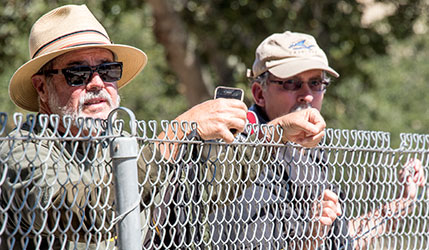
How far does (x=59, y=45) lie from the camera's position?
328 cm

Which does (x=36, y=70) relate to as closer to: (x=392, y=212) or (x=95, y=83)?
(x=95, y=83)

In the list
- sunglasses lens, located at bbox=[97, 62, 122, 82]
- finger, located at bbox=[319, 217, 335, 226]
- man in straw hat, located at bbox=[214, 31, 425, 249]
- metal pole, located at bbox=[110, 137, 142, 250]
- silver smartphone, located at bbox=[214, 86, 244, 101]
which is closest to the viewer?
metal pole, located at bbox=[110, 137, 142, 250]

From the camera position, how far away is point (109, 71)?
3291 mm

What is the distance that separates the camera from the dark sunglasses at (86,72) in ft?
10.5

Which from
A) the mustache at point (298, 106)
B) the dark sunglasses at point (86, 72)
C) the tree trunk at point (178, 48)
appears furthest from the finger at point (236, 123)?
the tree trunk at point (178, 48)

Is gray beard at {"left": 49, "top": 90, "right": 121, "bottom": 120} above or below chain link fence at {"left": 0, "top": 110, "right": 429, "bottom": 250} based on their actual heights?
above

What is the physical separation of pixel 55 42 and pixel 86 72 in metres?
0.24

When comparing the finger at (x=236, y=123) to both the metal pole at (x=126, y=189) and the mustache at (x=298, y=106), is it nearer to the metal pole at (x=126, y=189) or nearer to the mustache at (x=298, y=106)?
the metal pole at (x=126, y=189)

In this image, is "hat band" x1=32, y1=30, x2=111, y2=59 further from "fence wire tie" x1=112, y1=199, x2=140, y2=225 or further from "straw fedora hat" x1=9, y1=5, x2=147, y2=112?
"fence wire tie" x1=112, y1=199, x2=140, y2=225

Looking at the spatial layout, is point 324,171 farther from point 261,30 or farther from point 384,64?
point 384,64

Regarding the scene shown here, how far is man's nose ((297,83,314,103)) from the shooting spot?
412 centimetres

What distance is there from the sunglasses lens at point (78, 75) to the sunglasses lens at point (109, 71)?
0.21 ft

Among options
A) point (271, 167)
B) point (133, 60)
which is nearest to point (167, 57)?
point (133, 60)

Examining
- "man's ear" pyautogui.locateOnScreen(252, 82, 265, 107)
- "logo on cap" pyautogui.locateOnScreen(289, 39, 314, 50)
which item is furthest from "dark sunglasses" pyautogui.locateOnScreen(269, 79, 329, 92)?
"logo on cap" pyautogui.locateOnScreen(289, 39, 314, 50)
